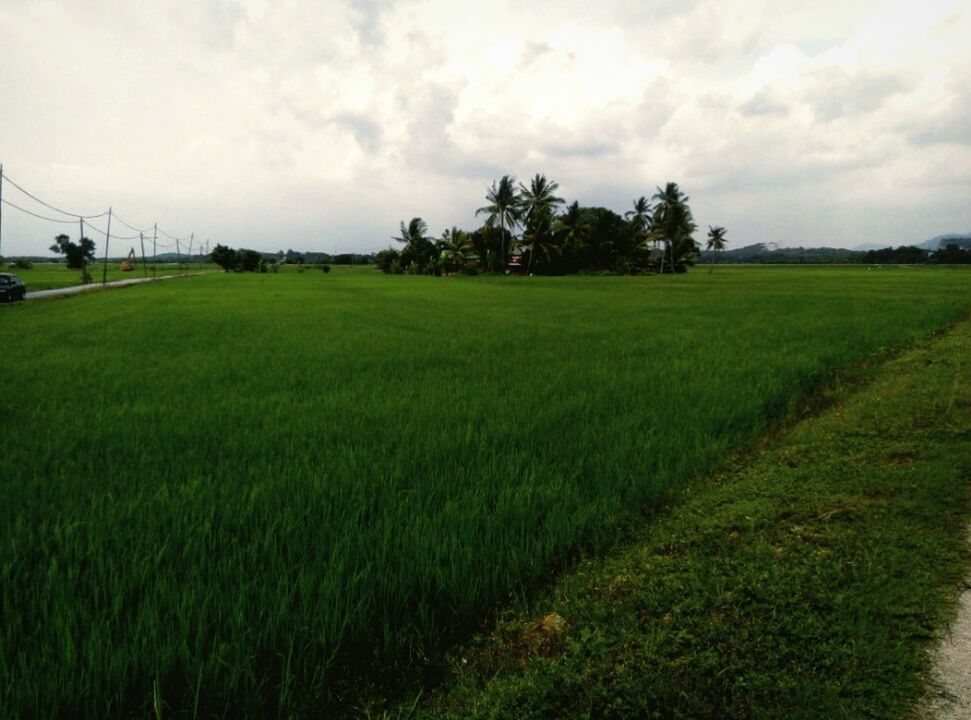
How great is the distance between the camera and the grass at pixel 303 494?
1.83 meters

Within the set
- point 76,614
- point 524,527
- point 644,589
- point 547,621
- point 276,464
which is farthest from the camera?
point 276,464

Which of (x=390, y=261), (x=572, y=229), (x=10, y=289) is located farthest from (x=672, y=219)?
(x=10, y=289)

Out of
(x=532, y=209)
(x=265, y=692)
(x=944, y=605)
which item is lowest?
(x=265, y=692)

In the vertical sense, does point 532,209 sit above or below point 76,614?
above

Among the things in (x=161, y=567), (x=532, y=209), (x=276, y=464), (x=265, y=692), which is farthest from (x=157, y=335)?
(x=532, y=209)

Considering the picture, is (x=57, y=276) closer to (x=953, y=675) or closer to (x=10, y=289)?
(x=10, y=289)

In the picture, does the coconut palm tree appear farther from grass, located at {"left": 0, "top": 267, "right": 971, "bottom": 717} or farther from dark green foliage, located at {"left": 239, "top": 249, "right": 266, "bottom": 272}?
grass, located at {"left": 0, "top": 267, "right": 971, "bottom": 717}

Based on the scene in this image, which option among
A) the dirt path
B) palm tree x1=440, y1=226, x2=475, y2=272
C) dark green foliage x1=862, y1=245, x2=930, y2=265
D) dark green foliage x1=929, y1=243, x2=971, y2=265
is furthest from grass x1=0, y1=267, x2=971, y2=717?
dark green foliage x1=862, y1=245, x2=930, y2=265

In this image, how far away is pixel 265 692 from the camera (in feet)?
5.83

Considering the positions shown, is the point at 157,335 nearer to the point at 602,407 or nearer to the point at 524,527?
the point at 602,407

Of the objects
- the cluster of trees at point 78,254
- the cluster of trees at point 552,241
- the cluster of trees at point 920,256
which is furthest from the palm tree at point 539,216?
the cluster of trees at point 920,256

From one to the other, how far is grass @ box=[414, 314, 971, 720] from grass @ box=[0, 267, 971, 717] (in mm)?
277

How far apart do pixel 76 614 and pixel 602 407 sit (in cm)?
426

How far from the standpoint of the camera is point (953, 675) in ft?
Result: 5.65
